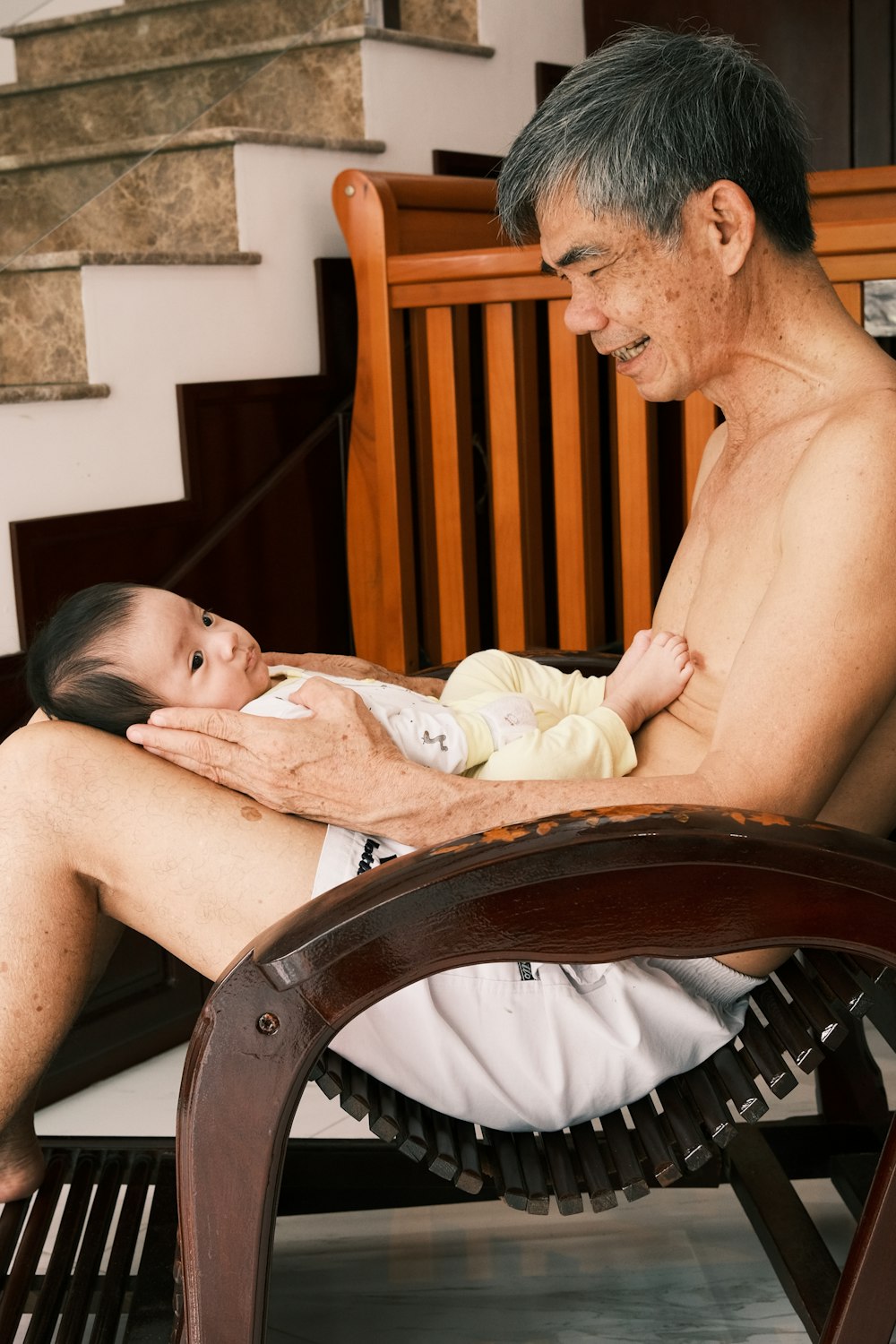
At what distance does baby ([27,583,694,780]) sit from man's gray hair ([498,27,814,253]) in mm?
A: 474

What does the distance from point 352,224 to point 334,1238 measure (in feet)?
5.84

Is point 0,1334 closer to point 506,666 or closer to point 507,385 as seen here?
point 506,666

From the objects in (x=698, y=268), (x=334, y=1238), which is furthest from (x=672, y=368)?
(x=334, y=1238)

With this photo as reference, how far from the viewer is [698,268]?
4.42ft

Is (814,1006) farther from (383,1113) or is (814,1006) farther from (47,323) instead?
(47,323)

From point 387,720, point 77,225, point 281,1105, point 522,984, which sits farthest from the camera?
point 77,225

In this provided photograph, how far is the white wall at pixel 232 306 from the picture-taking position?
2.35m

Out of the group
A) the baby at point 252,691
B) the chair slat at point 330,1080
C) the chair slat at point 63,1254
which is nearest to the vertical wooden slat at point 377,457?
the baby at point 252,691

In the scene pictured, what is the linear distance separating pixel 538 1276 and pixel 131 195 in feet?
6.31

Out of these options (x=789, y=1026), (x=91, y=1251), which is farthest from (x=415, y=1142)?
(x=91, y=1251)

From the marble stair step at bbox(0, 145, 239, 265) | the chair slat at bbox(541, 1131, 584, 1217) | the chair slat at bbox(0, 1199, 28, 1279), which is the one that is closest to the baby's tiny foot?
the chair slat at bbox(541, 1131, 584, 1217)

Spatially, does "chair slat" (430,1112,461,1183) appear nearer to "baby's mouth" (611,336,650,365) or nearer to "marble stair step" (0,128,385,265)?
"baby's mouth" (611,336,650,365)

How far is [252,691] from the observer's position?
158cm

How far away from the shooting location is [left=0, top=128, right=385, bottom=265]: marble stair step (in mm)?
2355
